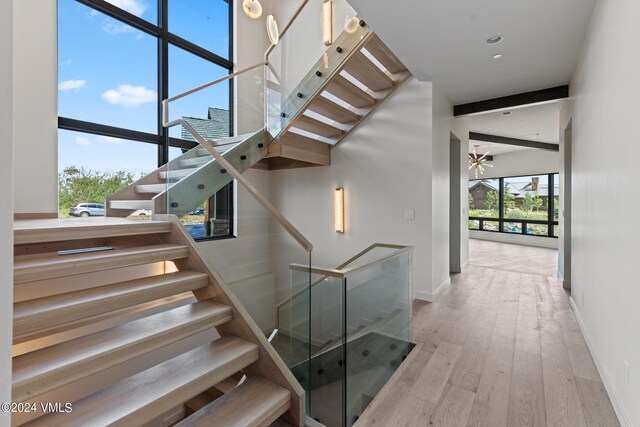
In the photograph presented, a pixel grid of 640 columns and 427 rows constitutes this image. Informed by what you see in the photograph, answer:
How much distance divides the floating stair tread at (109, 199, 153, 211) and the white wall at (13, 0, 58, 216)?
68 cm

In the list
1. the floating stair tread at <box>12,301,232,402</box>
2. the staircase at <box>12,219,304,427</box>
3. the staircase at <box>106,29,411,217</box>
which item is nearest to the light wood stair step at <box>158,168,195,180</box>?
the staircase at <box>106,29,411,217</box>

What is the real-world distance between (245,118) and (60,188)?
2734 mm

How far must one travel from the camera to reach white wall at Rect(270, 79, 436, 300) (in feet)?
14.4

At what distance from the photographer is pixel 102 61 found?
4.54 meters

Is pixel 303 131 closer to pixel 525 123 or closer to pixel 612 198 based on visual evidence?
pixel 612 198

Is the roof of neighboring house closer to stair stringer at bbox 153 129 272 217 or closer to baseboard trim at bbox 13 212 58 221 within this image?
stair stringer at bbox 153 129 272 217

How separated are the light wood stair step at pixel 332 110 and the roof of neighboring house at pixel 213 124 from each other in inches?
54.9

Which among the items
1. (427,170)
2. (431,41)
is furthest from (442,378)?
(431,41)

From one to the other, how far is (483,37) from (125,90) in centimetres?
507

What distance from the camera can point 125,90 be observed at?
15.6 ft

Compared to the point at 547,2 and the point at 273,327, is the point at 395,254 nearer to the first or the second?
the point at 273,327

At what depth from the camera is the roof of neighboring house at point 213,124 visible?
392cm

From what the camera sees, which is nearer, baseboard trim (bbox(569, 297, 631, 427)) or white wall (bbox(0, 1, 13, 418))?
white wall (bbox(0, 1, 13, 418))

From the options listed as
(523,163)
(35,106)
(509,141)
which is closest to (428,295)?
(509,141)
